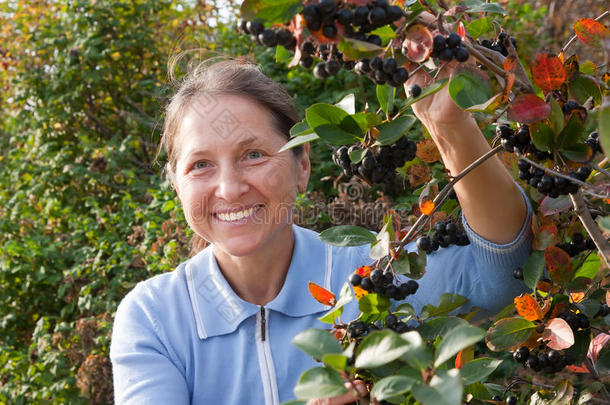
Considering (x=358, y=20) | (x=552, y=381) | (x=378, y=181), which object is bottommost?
(x=552, y=381)

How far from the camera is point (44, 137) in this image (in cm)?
430

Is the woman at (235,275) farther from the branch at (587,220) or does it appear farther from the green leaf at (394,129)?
the green leaf at (394,129)

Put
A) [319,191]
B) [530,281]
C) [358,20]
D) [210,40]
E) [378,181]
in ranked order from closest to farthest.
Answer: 1. [358,20]
2. [378,181]
3. [530,281]
4. [319,191]
5. [210,40]

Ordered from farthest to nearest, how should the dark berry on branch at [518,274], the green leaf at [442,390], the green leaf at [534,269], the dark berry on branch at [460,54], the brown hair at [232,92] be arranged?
the brown hair at [232,92] → the dark berry on branch at [518,274] → the green leaf at [534,269] → the dark berry on branch at [460,54] → the green leaf at [442,390]

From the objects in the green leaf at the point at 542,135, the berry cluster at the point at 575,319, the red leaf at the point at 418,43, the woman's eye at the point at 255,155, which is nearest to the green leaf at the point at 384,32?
the red leaf at the point at 418,43

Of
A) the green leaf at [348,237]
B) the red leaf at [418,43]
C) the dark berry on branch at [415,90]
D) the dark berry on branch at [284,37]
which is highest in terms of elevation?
the dark berry on branch at [284,37]

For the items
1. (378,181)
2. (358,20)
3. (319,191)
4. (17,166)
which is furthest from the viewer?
(17,166)

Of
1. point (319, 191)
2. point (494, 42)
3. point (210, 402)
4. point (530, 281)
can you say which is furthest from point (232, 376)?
point (319, 191)

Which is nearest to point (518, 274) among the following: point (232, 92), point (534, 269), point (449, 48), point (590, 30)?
point (534, 269)

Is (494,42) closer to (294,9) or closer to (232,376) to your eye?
(294,9)

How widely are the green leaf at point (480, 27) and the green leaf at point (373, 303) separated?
0.49 meters

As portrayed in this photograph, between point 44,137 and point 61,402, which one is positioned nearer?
point 61,402

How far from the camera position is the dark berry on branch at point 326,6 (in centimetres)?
82

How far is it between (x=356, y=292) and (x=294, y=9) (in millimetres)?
514
